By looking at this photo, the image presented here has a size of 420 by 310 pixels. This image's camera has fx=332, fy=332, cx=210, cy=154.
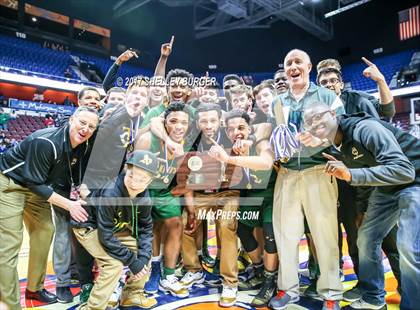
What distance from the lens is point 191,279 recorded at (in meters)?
2.94

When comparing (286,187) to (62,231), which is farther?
(62,231)

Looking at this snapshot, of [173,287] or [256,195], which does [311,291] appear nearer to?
[256,195]

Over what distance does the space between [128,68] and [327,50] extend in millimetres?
9759

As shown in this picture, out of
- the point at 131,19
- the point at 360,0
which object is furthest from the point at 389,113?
the point at 131,19

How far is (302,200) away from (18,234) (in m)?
2.10

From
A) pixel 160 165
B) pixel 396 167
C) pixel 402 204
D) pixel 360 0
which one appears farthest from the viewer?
pixel 360 0

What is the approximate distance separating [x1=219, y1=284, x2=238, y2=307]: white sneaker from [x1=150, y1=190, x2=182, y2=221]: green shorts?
2.36ft

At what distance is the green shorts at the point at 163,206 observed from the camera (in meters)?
2.84

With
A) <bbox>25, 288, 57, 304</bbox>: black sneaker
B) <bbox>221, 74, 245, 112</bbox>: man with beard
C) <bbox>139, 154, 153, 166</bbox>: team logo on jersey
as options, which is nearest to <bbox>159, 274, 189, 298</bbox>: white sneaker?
<bbox>25, 288, 57, 304</bbox>: black sneaker

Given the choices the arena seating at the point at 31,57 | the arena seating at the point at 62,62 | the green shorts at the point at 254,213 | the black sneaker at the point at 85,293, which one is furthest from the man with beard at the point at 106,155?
the arena seating at the point at 31,57

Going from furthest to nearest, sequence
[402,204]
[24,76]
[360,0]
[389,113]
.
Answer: [360,0] < [24,76] < [389,113] < [402,204]

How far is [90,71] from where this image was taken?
50.6 feet

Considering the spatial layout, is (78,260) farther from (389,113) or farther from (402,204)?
(389,113)

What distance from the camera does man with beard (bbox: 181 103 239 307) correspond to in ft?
8.80
